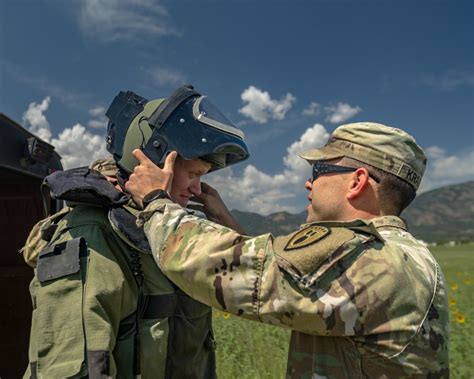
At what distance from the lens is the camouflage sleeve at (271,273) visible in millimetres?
1670

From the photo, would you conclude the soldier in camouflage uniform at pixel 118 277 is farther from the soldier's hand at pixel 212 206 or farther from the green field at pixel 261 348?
the green field at pixel 261 348

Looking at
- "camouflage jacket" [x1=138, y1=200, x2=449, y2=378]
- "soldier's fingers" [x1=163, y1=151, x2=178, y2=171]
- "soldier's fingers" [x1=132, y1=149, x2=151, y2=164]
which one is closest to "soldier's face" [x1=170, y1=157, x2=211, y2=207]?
"soldier's fingers" [x1=163, y1=151, x2=178, y2=171]

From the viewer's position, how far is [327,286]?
168 centimetres

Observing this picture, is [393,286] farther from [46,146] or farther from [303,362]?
[46,146]

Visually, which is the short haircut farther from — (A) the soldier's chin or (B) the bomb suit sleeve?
(A) the soldier's chin

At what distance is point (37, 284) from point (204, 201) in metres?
1.39

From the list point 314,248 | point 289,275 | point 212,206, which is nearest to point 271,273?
point 289,275

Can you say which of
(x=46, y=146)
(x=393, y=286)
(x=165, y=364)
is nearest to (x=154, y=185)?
(x=165, y=364)

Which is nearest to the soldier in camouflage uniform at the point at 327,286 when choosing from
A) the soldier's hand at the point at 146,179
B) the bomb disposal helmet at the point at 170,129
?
the soldier's hand at the point at 146,179

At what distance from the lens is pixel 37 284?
207 centimetres

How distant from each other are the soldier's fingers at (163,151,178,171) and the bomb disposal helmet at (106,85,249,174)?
36 millimetres

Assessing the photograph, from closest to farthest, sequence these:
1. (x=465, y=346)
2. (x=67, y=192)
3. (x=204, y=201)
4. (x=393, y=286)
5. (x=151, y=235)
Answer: (x=393, y=286), (x=151, y=235), (x=67, y=192), (x=204, y=201), (x=465, y=346)

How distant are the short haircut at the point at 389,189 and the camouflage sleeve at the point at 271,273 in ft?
1.81

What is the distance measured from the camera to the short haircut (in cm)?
220
